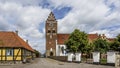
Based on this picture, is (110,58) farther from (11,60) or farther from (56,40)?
(56,40)

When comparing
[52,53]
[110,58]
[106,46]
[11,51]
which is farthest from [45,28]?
[110,58]

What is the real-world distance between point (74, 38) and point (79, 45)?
7.60ft

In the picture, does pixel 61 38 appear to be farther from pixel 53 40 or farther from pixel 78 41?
pixel 78 41

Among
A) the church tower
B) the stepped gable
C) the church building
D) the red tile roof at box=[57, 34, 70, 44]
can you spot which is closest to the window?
the church building

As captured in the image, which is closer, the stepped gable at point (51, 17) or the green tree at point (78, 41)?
the green tree at point (78, 41)

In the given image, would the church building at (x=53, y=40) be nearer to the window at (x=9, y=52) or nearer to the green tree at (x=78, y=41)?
the green tree at (x=78, y=41)

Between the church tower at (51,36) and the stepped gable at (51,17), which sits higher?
the stepped gable at (51,17)

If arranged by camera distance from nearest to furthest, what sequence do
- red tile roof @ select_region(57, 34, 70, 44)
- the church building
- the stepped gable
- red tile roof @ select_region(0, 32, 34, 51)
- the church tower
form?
red tile roof @ select_region(0, 32, 34, 51)
the church building
the church tower
red tile roof @ select_region(57, 34, 70, 44)
the stepped gable

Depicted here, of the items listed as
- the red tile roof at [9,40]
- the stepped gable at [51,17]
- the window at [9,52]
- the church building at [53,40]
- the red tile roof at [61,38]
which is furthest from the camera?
the stepped gable at [51,17]

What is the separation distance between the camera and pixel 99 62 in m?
40.4

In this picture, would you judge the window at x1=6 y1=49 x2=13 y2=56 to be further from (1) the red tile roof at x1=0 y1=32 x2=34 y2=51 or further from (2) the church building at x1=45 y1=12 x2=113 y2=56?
(2) the church building at x1=45 y1=12 x2=113 y2=56

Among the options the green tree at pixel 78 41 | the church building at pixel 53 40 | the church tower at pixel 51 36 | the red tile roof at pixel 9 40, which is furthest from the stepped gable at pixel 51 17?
the red tile roof at pixel 9 40

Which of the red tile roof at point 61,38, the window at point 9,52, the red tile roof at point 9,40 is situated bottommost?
the window at point 9,52

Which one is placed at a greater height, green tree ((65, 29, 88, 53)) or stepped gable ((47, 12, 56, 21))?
stepped gable ((47, 12, 56, 21))
